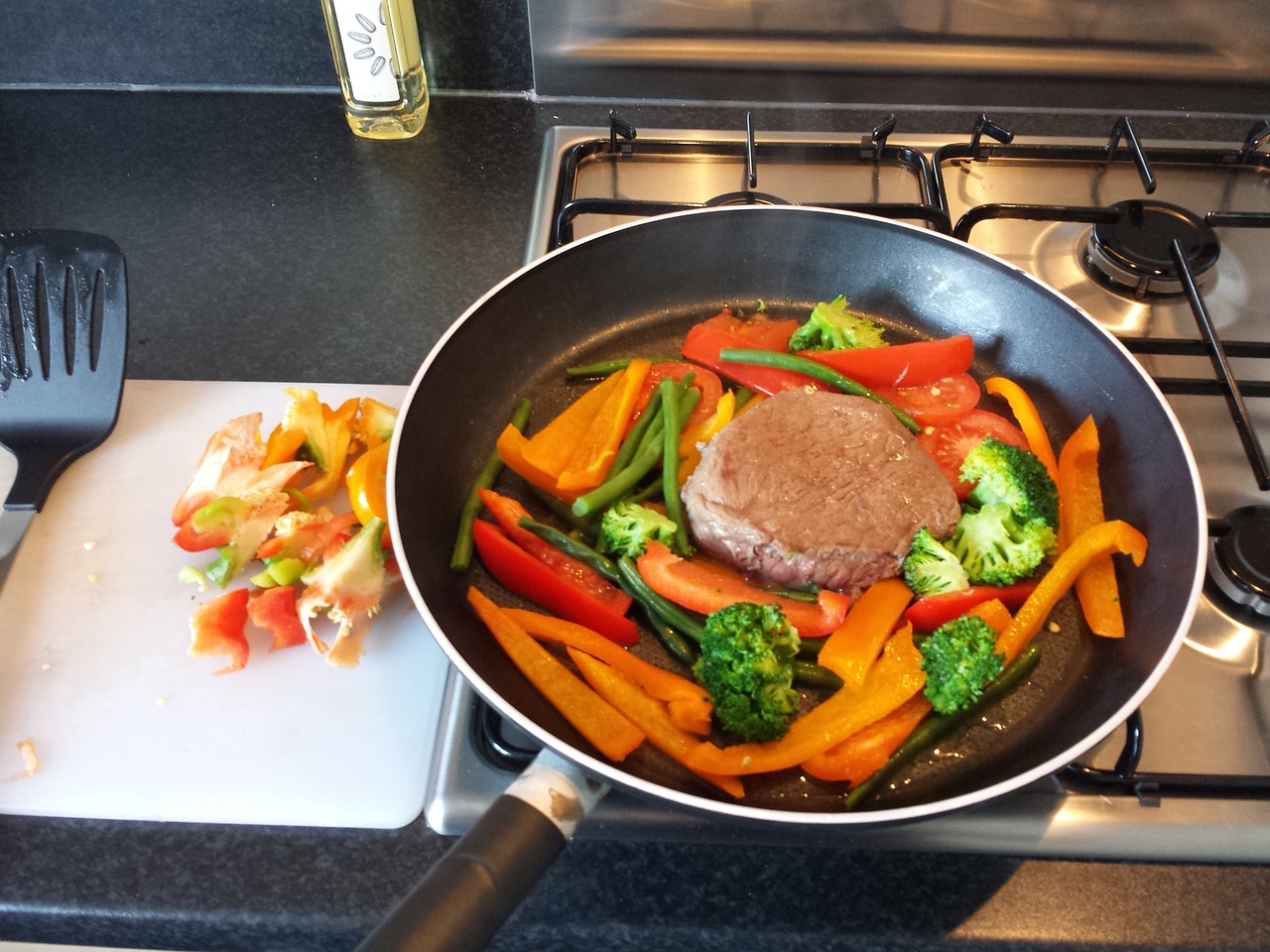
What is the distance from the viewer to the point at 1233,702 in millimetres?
1069

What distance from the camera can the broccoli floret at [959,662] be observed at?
986 millimetres

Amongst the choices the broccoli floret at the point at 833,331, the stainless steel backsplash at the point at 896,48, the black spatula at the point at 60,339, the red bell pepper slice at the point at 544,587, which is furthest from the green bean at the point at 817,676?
the stainless steel backsplash at the point at 896,48

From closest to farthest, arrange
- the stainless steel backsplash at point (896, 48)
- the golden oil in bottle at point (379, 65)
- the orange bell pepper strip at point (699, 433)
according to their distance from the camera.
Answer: the orange bell pepper strip at point (699, 433) < the golden oil in bottle at point (379, 65) < the stainless steel backsplash at point (896, 48)

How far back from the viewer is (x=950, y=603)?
112 cm

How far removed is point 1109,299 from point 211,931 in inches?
62.0

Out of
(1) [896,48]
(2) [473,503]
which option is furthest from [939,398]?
(1) [896,48]

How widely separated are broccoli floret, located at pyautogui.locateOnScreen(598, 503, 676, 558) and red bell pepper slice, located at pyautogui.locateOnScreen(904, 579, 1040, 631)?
33cm

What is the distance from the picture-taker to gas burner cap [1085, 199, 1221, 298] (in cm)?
147

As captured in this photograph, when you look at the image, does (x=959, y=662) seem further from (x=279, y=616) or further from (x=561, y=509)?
(x=279, y=616)

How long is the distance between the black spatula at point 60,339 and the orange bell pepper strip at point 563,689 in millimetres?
701

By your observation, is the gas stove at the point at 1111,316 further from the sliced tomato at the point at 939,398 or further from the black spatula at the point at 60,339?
the black spatula at the point at 60,339

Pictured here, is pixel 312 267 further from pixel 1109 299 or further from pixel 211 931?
pixel 1109 299

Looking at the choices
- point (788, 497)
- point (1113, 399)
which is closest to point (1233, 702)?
point (1113, 399)

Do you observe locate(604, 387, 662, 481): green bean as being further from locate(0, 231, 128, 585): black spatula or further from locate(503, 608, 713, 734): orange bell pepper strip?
locate(0, 231, 128, 585): black spatula
